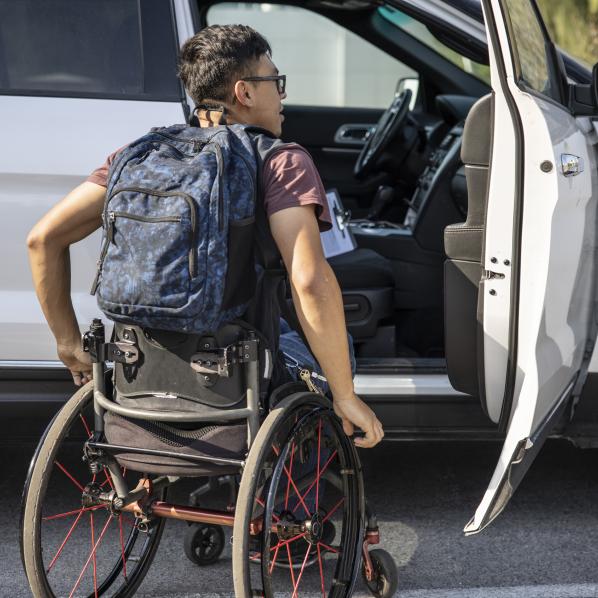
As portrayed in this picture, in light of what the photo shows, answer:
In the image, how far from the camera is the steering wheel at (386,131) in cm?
446

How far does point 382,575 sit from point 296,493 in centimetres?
46

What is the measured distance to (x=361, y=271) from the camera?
373cm

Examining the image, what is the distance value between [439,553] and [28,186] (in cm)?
161

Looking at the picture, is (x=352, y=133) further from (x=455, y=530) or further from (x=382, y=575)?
(x=382, y=575)

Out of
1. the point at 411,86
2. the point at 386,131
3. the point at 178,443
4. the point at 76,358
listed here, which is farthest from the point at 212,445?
the point at 411,86

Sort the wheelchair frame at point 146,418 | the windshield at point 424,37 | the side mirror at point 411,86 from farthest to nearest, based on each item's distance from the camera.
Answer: the side mirror at point 411,86
the windshield at point 424,37
the wheelchair frame at point 146,418

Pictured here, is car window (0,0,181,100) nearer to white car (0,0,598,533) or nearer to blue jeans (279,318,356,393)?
white car (0,0,598,533)

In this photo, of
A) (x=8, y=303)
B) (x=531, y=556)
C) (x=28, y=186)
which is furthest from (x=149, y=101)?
(x=531, y=556)

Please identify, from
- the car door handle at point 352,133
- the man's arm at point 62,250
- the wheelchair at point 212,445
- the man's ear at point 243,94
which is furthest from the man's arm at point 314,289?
the car door handle at point 352,133

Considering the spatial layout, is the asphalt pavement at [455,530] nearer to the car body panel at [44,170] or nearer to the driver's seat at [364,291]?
the car body panel at [44,170]

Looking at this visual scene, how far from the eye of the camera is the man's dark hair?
238 cm

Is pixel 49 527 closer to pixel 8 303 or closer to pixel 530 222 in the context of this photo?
pixel 8 303

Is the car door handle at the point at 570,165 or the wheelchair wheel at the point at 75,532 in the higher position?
the car door handle at the point at 570,165

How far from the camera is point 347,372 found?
7.68 ft
